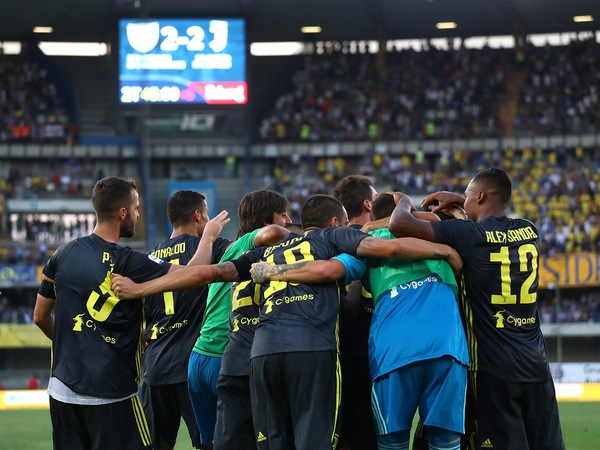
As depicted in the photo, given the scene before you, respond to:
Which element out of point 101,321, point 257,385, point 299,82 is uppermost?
point 299,82

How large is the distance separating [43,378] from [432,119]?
2051 cm

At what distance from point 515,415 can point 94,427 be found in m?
2.75

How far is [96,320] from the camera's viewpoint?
6.51m

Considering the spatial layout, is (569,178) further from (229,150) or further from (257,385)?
(257,385)

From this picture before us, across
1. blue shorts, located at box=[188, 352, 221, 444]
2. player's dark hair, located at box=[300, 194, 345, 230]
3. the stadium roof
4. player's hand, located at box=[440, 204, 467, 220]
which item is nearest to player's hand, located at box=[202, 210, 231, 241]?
player's dark hair, located at box=[300, 194, 345, 230]

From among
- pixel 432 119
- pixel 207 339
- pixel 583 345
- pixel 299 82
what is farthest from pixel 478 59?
pixel 207 339

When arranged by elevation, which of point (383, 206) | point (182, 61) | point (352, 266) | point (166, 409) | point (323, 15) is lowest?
point (166, 409)

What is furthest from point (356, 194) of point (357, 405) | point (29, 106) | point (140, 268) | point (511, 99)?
point (29, 106)

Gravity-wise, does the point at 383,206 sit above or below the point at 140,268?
above

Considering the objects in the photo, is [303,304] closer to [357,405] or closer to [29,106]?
[357,405]

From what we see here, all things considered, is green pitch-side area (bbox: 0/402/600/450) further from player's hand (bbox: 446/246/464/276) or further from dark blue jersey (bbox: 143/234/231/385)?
player's hand (bbox: 446/246/464/276)

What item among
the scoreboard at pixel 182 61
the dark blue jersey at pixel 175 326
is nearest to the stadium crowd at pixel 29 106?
the scoreboard at pixel 182 61

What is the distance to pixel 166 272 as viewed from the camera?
664 cm

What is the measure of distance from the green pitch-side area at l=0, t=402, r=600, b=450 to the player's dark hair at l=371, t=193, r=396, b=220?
5.76 metres
